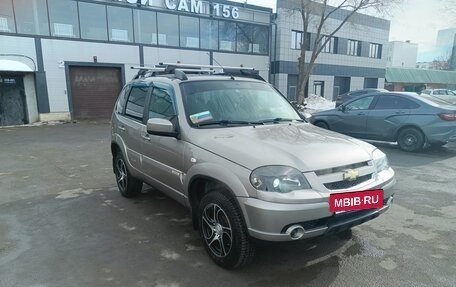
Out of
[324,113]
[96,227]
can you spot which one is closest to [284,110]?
[96,227]

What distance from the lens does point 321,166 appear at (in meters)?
2.96

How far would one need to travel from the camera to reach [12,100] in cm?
1744

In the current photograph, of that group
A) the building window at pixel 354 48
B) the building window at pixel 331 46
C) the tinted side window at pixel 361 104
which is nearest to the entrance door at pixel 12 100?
the tinted side window at pixel 361 104

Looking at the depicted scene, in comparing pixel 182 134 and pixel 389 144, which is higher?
pixel 182 134

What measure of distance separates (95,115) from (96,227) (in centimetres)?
1687

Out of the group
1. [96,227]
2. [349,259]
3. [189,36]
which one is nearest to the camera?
[349,259]

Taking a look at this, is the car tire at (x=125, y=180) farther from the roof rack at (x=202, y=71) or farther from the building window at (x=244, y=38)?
the building window at (x=244, y=38)

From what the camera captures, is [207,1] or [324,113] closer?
[324,113]

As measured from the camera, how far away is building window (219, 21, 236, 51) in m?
23.3

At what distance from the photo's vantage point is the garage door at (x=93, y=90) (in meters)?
19.0

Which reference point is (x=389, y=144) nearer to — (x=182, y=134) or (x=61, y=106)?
(x=182, y=134)

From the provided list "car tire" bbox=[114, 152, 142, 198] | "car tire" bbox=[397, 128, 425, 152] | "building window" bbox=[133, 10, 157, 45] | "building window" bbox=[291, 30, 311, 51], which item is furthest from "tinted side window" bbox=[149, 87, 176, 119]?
"building window" bbox=[291, 30, 311, 51]

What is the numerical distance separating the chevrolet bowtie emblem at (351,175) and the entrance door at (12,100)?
18.9m

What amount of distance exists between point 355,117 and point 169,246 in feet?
25.2
